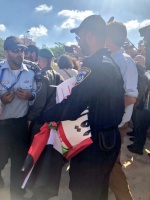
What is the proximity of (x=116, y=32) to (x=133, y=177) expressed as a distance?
92.6 inches

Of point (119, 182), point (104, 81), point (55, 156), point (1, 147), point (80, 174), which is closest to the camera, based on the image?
point (104, 81)

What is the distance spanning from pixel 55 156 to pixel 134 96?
4.21 ft

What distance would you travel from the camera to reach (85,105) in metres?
1.85

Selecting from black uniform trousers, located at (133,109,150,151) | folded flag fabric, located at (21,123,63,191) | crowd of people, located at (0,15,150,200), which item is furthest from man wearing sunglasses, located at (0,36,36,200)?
black uniform trousers, located at (133,109,150,151)

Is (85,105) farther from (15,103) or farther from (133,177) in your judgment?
(133,177)

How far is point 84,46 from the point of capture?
200 centimetres

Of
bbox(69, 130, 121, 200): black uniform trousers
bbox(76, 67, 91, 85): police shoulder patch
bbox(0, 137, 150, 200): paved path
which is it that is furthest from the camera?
bbox(0, 137, 150, 200): paved path

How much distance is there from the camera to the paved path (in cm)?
329

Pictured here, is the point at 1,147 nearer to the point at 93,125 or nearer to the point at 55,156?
the point at 55,156

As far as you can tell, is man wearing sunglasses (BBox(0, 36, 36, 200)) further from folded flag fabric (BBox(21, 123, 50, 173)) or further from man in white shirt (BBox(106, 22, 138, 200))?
man in white shirt (BBox(106, 22, 138, 200))

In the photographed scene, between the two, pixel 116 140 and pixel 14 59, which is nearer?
pixel 116 140

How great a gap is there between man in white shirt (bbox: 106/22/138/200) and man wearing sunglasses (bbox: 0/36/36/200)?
112 centimetres

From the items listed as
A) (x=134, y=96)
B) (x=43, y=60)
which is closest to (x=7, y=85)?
(x=43, y=60)

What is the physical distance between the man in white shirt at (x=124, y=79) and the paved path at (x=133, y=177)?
59 centimetres
